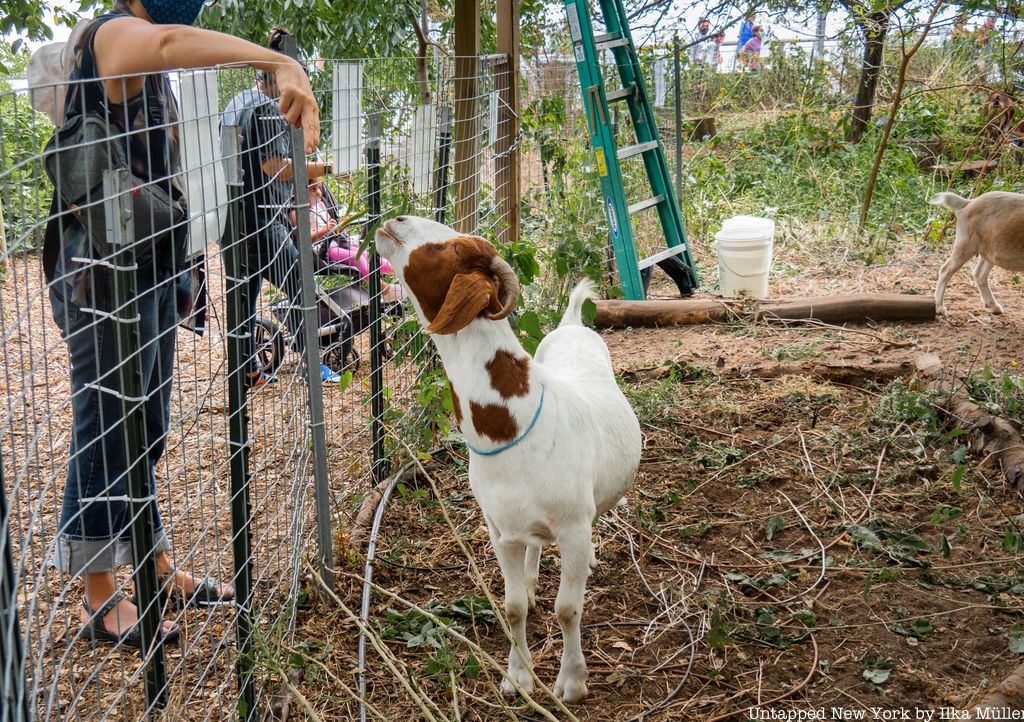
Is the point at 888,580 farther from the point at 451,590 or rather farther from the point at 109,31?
the point at 109,31

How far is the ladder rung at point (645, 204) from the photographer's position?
24.0 feet

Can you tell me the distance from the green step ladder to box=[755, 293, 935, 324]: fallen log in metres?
1.17

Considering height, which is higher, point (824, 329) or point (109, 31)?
point (109, 31)

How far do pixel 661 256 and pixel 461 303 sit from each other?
5.14m

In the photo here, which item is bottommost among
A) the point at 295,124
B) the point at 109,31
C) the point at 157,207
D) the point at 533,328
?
the point at 533,328

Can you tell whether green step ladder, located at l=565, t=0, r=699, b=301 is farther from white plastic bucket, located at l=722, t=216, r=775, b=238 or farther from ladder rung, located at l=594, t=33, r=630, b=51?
white plastic bucket, located at l=722, t=216, r=775, b=238

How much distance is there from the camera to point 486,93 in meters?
5.40

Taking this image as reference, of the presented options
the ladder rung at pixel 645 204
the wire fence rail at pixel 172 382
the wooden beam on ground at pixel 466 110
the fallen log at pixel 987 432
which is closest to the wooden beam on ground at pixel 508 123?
the wooden beam on ground at pixel 466 110

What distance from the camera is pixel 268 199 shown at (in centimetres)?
296

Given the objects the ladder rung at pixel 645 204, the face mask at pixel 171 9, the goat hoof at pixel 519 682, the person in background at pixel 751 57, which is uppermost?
the person in background at pixel 751 57

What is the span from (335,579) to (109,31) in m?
2.01

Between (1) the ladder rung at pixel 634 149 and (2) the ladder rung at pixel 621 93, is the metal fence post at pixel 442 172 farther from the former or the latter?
(2) the ladder rung at pixel 621 93

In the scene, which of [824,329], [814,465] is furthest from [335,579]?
[824,329]

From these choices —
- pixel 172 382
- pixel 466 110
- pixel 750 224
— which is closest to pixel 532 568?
pixel 172 382
